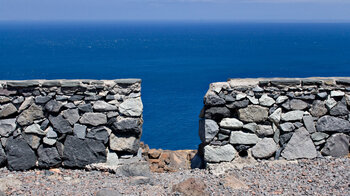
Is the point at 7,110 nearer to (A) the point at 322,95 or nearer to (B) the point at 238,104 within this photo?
(B) the point at 238,104

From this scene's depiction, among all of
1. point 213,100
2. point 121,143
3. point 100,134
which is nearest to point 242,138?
point 213,100

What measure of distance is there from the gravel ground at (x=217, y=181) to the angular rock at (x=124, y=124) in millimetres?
893

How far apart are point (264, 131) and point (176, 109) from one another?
25.4 metres

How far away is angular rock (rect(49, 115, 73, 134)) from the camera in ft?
25.0

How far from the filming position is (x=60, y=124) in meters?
7.63

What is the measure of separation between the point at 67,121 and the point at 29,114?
2.37 ft

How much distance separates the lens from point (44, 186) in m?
6.96

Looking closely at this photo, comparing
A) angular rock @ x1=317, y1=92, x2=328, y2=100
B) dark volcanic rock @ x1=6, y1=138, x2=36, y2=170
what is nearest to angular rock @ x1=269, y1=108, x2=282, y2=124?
angular rock @ x1=317, y1=92, x2=328, y2=100

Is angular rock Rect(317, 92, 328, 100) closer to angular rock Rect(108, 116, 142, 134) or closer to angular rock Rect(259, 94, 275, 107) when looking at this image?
angular rock Rect(259, 94, 275, 107)

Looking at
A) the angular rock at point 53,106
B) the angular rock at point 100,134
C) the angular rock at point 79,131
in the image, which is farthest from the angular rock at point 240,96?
the angular rock at point 53,106

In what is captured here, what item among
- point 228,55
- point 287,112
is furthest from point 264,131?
point 228,55

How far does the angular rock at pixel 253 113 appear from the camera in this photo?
25.4 ft

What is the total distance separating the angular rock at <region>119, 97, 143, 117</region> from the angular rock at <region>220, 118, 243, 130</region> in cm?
164

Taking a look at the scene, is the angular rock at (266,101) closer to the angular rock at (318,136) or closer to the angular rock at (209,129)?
the angular rock at (209,129)
